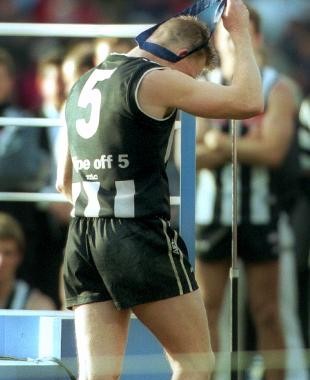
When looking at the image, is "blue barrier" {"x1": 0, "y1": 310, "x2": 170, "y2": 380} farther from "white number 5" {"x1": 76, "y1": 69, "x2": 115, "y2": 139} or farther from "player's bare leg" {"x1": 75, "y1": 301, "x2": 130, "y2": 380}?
"white number 5" {"x1": 76, "y1": 69, "x2": 115, "y2": 139}

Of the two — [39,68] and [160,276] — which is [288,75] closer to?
[39,68]

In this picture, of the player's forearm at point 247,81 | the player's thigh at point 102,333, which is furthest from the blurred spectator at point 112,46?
the player's thigh at point 102,333

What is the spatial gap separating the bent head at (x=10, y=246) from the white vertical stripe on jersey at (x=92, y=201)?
170 centimetres

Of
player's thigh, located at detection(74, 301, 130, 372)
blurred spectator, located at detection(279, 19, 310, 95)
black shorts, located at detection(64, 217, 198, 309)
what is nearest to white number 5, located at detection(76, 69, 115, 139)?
black shorts, located at detection(64, 217, 198, 309)

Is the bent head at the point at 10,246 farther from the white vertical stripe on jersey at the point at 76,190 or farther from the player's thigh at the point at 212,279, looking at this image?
the white vertical stripe on jersey at the point at 76,190

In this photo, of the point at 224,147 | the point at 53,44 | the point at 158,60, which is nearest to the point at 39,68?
the point at 53,44

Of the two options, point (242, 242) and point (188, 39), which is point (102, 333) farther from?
point (242, 242)

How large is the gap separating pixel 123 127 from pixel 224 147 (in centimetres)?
167

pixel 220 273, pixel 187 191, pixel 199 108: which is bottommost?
pixel 220 273

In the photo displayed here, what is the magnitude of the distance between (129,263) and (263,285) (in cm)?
181

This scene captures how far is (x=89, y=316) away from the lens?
4121mm

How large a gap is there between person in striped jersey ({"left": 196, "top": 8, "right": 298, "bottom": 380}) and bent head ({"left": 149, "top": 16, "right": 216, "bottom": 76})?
54.3 inches

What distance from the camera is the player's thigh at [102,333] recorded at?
161 inches

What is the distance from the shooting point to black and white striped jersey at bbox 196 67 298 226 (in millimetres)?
5668
